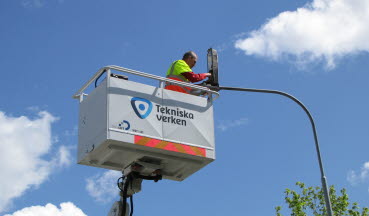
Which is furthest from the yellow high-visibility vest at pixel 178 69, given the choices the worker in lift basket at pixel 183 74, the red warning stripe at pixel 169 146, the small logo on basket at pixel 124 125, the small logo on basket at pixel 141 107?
the small logo on basket at pixel 124 125

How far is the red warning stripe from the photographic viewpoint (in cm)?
1084

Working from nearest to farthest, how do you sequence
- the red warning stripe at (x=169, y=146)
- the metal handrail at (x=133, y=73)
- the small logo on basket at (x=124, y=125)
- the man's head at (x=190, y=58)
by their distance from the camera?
the small logo on basket at (x=124, y=125) → the red warning stripe at (x=169, y=146) → the metal handrail at (x=133, y=73) → the man's head at (x=190, y=58)

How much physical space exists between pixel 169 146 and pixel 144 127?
57cm

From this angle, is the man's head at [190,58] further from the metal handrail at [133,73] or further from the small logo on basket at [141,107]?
the small logo on basket at [141,107]

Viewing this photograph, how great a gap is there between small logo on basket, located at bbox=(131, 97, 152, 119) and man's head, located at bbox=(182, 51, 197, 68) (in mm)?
1978

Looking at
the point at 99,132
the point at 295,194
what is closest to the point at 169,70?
the point at 99,132

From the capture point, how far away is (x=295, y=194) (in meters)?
30.6

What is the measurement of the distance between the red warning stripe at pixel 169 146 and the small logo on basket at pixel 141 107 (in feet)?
1.47

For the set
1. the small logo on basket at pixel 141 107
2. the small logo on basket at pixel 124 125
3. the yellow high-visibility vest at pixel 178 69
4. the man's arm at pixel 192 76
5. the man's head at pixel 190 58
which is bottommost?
the small logo on basket at pixel 124 125

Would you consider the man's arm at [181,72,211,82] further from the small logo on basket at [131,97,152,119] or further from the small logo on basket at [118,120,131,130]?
the small logo on basket at [118,120,131,130]

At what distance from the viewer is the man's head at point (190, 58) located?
12812 millimetres

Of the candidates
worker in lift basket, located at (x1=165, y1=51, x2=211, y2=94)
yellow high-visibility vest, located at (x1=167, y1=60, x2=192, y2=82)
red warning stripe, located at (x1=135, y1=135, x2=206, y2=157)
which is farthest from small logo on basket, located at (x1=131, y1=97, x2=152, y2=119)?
yellow high-visibility vest, located at (x1=167, y1=60, x2=192, y2=82)

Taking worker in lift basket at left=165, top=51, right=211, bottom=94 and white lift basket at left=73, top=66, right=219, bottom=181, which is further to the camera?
worker in lift basket at left=165, top=51, right=211, bottom=94

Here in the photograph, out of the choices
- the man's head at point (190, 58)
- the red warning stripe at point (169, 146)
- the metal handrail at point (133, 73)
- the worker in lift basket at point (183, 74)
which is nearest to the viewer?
the red warning stripe at point (169, 146)
